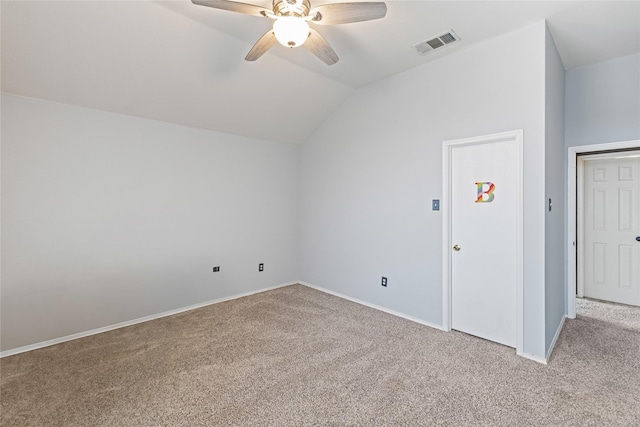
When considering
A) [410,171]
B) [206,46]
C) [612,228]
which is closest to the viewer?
[206,46]

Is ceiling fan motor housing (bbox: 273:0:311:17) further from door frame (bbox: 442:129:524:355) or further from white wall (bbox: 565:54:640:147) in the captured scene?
white wall (bbox: 565:54:640:147)

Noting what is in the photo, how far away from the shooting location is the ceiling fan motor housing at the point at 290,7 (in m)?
1.99

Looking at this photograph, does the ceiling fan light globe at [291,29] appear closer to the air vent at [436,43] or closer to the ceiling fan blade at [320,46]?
the ceiling fan blade at [320,46]

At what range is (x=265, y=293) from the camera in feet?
14.8

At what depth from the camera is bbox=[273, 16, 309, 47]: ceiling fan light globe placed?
2008 mm

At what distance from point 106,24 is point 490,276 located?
415cm


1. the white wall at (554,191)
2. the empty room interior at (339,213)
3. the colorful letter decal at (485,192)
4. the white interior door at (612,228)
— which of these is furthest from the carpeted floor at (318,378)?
the colorful letter decal at (485,192)

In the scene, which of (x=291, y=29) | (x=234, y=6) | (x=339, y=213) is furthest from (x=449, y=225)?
(x=234, y=6)

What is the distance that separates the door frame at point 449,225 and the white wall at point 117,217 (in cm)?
265

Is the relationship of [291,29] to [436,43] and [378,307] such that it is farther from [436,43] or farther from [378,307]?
[378,307]

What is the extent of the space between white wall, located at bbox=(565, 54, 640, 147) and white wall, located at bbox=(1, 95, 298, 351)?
3.98 meters

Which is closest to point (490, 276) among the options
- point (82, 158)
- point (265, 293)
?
point (265, 293)

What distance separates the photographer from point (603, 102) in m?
3.27

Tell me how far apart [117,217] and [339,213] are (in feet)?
9.15
